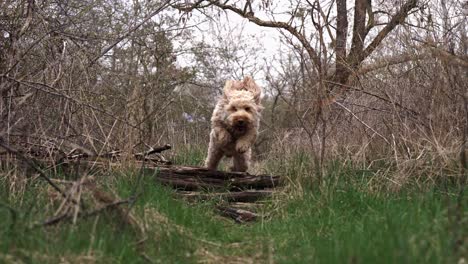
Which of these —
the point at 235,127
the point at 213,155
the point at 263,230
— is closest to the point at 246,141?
A: the point at 235,127

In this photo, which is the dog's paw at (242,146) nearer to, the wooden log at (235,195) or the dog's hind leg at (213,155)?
the dog's hind leg at (213,155)

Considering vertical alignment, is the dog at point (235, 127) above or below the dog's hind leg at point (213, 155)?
above

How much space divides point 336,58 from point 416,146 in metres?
2.12

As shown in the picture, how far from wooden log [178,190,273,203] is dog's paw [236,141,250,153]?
5.57ft

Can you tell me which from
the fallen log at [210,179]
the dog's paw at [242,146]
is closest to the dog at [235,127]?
the dog's paw at [242,146]

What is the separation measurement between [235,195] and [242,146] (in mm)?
1805

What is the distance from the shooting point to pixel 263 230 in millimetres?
4746

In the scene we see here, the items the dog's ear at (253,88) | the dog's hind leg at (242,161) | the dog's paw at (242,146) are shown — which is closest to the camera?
the dog's paw at (242,146)

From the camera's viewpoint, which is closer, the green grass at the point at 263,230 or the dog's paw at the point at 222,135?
the green grass at the point at 263,230

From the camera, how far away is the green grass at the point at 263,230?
2.94 meters

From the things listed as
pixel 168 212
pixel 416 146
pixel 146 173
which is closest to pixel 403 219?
pixel 168 212

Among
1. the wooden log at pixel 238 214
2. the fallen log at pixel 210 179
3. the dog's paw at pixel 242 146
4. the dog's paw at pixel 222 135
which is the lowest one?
the wooden log at pixel 238 214

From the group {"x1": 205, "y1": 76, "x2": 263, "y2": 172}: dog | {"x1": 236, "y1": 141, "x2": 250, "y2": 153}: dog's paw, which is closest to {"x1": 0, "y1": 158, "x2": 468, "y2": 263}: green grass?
{"x1": 236, "y1": 141, "x2": 250, "y2": 153}: dog's paw

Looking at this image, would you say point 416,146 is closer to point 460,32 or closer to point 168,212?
point 460,32
